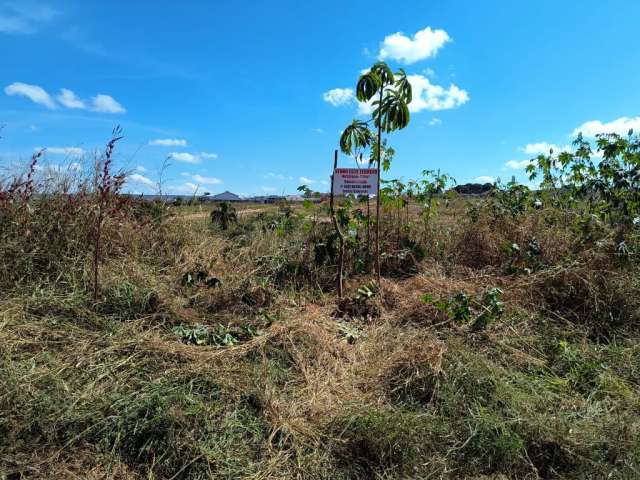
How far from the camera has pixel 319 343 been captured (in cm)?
320

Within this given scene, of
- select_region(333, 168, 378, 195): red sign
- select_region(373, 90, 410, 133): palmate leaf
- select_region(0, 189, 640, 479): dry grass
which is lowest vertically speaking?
select_region(0, 189, 640, 479): dry grass

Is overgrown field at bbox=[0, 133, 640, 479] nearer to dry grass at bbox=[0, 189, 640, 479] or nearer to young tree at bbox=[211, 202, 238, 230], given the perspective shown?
dry grass at bbox=[0, 189, 640, 479]

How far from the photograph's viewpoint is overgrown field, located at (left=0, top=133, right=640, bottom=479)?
2170mm

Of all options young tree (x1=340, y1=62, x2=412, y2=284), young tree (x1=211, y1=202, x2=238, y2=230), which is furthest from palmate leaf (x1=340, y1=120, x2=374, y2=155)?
young tree (x1=211, y1=202, x2=238, y2=230)

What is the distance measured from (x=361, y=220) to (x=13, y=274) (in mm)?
3444

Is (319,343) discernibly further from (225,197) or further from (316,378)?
(225,197)

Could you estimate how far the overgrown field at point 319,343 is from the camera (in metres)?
2.17

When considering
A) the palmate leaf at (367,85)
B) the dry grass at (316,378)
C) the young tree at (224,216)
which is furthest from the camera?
the young tree at (224,216)

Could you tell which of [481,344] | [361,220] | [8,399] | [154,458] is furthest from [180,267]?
[481,344]

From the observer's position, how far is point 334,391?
276 cm

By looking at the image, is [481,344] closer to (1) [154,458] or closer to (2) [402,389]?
(2) [402,389]

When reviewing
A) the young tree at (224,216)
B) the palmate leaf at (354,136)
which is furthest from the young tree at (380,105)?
the young tree at (224,216)

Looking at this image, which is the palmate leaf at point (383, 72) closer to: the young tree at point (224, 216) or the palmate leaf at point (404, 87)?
the palmate leaf at point (404, 87)

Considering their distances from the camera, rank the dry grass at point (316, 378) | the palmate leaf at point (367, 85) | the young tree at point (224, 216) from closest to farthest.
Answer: the dry grass at point (316, 378) → the palmate leaf at point (367, 85) → the young tree at point (224, 216)
